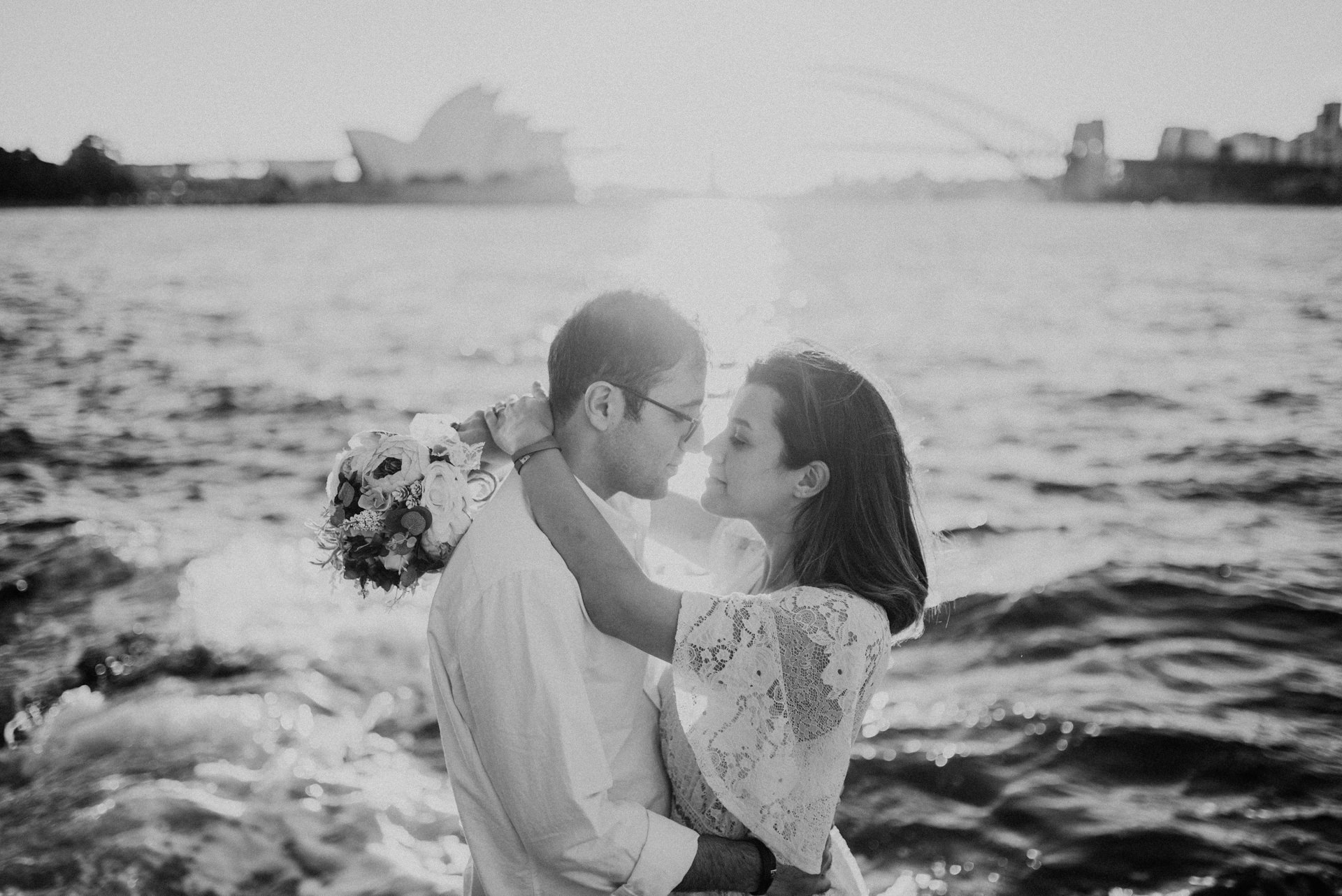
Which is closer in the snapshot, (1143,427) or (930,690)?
(930,690)

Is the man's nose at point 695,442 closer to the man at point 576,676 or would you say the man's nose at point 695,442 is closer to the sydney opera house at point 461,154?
the man at point 576,676

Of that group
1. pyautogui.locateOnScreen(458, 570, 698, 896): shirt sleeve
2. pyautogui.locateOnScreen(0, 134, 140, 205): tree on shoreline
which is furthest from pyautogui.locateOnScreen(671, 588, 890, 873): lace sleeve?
pyautogui.locateOnScreen(0, 134, 140, 205): tree on shoreline

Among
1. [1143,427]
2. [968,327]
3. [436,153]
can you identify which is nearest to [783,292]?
[968,327]

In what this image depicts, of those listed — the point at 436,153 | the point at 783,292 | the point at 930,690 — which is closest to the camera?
the point at 930,690

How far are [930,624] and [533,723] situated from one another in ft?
20.5

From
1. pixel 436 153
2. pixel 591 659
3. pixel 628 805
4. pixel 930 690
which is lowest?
pixel 930 690

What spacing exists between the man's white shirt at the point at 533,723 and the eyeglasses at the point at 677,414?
0.31 meters

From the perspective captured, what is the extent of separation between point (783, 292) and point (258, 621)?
3453 centimetres

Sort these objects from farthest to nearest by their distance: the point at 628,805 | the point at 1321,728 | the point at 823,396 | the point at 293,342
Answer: the point at 293,342
the point at 1321,728
the point at 823,396
the point at 628,805

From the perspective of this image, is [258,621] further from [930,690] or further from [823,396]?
[823,396]

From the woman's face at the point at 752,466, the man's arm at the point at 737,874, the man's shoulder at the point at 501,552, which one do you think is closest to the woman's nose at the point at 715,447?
the woman's face at the point at 752,466

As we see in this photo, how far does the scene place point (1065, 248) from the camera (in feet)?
214

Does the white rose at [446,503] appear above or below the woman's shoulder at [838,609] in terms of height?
above

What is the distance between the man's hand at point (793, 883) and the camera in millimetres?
2836
